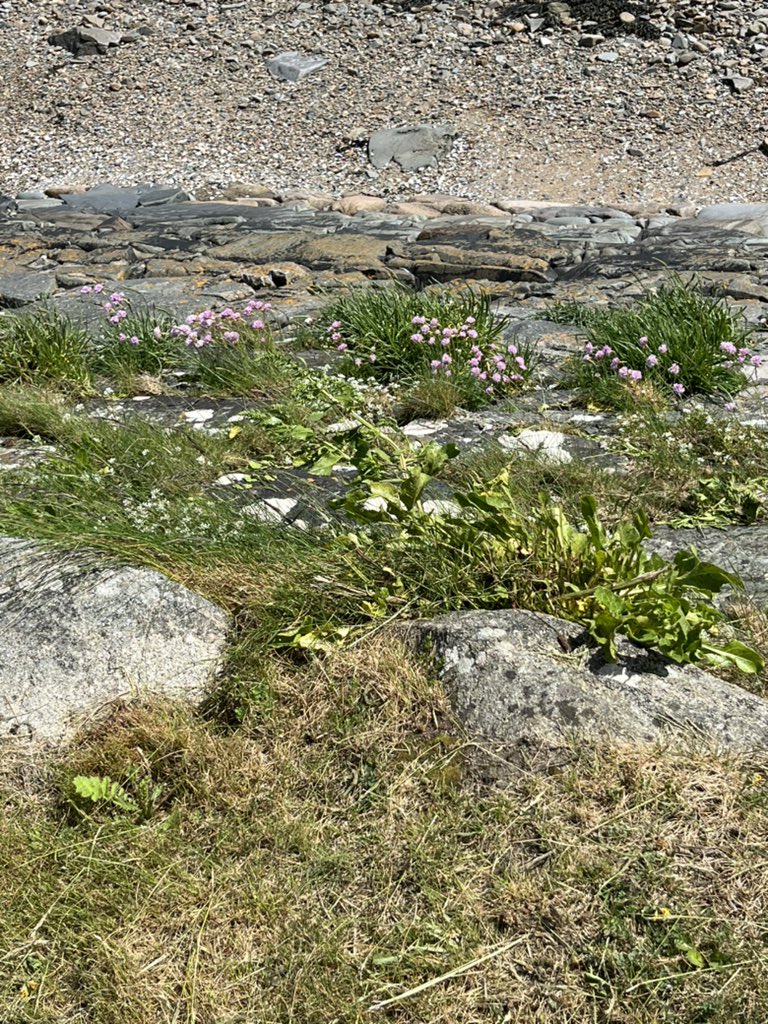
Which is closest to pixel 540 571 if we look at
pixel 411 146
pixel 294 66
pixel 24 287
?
pixel 24 287

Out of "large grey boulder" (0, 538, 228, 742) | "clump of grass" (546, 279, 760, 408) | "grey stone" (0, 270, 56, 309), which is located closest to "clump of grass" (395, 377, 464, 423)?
"clump of grass" (546, 279, 760, 408)

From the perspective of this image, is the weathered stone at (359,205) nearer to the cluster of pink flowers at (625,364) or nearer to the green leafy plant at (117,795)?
the cluster of pink flowers at (625,364)

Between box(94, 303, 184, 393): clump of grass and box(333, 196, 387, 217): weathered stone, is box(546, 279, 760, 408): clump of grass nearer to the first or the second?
box(94, 303, 184, 393): clump of grass

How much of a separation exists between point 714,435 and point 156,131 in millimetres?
14398

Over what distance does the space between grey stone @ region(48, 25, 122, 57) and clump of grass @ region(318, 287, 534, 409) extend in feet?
49.6

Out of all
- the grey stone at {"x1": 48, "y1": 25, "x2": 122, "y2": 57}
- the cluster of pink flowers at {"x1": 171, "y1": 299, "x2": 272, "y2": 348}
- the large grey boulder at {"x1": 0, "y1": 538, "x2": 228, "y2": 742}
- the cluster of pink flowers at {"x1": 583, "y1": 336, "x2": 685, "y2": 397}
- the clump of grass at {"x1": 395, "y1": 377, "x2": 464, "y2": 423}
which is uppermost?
the large grey boulder at {"x1": 0, "y1": 538, "x2": 228, "y2": 742}

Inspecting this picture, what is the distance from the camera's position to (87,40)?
60.6 feet

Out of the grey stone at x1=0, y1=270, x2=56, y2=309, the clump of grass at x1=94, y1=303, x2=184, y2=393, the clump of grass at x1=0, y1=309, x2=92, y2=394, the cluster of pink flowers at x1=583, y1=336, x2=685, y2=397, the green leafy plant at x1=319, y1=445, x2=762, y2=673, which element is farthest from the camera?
the grey stone at x1=0, y1=270, x2=56, y2=309

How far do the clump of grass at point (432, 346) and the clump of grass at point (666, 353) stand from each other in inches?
16.5

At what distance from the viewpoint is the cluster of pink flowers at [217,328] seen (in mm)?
5922

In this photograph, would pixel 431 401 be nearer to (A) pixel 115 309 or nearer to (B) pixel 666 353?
(B) pixel 666 353

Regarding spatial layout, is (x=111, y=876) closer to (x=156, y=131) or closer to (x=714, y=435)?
(x=714, y=435)

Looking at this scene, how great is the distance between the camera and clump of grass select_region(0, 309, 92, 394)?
18.4 feet

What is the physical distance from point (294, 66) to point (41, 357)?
13347mm
